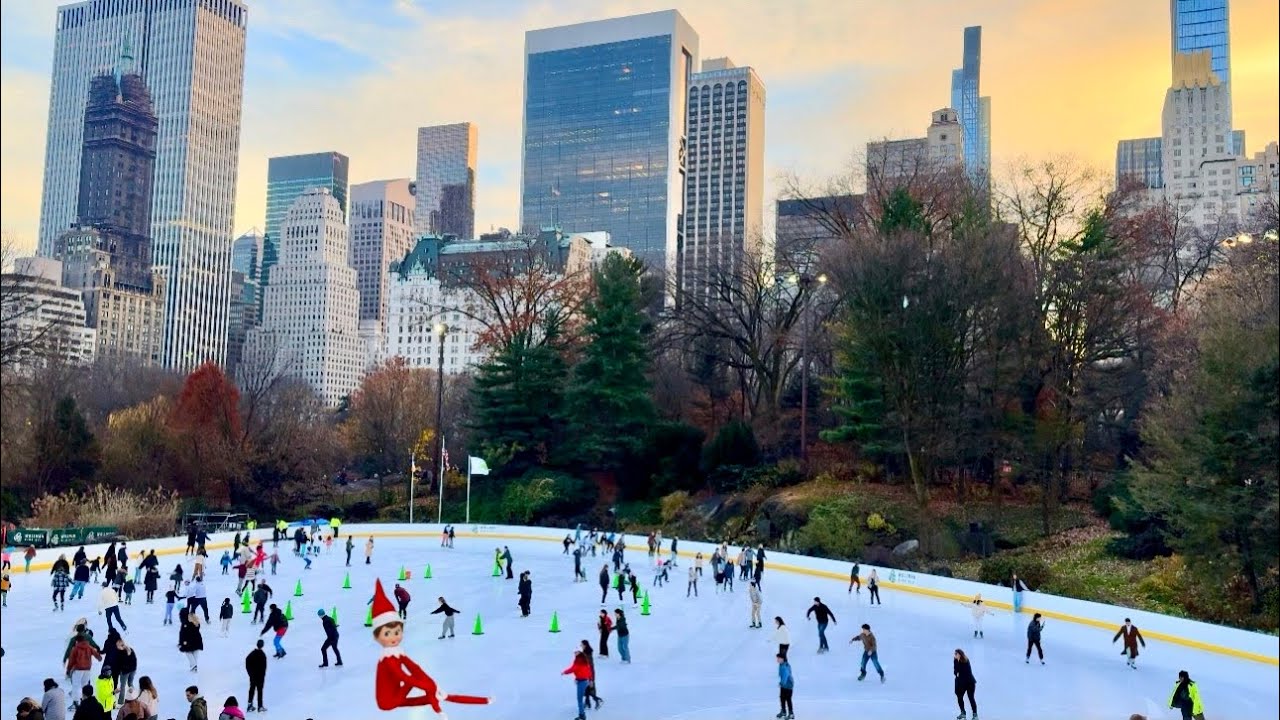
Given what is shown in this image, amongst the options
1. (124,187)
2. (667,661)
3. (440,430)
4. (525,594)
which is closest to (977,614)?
(667,661)

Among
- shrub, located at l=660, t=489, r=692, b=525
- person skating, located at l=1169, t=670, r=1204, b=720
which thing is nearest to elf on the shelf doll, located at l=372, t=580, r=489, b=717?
person skating, located at l=1169, t=670, r=1204, b=720

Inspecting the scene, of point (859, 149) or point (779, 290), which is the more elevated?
point (859, 149)

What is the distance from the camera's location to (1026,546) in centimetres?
2892

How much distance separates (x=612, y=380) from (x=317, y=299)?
150 metres

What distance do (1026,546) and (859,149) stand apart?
2508 centimetres

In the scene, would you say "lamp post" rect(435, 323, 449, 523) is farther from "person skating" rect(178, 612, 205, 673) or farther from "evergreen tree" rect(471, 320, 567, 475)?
"person skating" rect(178, 612, 205, 673)

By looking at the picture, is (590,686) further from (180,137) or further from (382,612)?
(180,137)

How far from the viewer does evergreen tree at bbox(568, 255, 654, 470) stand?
43.3 metres

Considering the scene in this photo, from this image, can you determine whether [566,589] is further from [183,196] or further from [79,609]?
[183,196]

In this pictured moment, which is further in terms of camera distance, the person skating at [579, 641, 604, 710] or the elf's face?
the person skating at [579, 641, 604, 710]

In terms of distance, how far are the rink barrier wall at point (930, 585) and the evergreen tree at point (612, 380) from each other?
748 centimetres

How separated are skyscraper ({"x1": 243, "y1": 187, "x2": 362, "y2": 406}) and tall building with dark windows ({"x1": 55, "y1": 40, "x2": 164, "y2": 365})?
30467 mm

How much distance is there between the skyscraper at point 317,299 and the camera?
7003 inches

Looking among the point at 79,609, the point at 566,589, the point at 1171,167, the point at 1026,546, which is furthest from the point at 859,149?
the point at 1171,167
